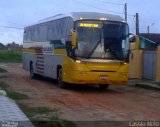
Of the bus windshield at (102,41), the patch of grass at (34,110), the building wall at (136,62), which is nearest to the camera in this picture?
the patch of grass at (34,110)

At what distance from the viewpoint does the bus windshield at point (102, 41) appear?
22.7 meters

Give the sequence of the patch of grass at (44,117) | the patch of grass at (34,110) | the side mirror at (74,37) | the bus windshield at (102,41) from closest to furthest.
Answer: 1. the patch of grass at (44,117)
2. the patch of grass at (34,110)
3. the side mirror at (74,37)
4. the bus windshield at (102,41)

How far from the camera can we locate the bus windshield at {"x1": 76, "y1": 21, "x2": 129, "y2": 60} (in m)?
22.7

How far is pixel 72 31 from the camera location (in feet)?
74.1

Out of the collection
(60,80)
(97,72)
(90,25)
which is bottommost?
(60,80)

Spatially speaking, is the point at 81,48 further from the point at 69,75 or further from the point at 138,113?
the point at 138,113

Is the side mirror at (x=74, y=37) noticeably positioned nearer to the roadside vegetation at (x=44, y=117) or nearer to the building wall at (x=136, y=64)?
the roadside vegetation at (x=44, y=117)

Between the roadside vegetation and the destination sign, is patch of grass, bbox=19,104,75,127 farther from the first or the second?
the destination sign

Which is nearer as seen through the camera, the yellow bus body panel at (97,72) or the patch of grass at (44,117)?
the patch of grass at (44,117)

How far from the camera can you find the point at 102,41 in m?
22.8

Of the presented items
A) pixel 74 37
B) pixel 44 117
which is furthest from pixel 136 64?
pixel 44 117

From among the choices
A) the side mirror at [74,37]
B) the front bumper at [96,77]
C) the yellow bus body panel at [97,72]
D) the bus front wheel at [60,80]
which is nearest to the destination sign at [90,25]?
the side mirror at [74,37]

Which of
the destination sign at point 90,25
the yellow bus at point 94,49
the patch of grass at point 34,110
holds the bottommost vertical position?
the patch of grass at point 34,110

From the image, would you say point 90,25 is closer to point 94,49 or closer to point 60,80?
point 94,49
